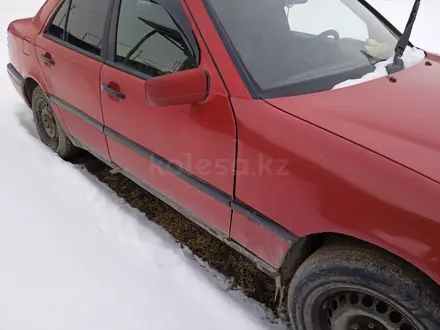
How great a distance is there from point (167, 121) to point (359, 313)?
126cm

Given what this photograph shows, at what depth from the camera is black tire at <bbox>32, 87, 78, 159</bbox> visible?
3447 mm

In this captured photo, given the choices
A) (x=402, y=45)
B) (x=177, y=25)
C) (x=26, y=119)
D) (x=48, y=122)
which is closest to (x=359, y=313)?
(x=402, y=45)

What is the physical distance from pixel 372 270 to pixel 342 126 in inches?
21.8

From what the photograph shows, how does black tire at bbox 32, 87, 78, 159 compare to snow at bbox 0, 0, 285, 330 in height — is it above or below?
above

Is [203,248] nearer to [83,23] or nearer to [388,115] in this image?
[388,115]

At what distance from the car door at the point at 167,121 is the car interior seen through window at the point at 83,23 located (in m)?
0.18

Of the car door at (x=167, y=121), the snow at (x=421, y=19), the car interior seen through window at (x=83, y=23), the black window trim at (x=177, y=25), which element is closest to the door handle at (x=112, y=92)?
the car door at (x=167, y=121)

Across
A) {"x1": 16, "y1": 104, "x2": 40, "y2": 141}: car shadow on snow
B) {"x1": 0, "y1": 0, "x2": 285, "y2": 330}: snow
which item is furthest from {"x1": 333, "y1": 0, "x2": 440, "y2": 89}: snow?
{"x1": 16, "y1": 104, "x2": 40, "y2": 141}: car shadow on snow

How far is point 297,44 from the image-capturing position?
2.12m

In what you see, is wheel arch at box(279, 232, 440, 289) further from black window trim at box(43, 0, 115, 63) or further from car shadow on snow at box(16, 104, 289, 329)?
black window trim at box(43, 0, 115, 63)

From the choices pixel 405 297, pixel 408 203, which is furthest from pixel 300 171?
pixel 405 297

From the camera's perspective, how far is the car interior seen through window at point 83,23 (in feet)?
8.68

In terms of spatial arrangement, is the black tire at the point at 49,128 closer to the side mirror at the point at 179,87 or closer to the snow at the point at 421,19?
the side mirror at the point at 179,87

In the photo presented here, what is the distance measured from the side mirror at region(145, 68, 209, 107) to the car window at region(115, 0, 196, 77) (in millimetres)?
173
